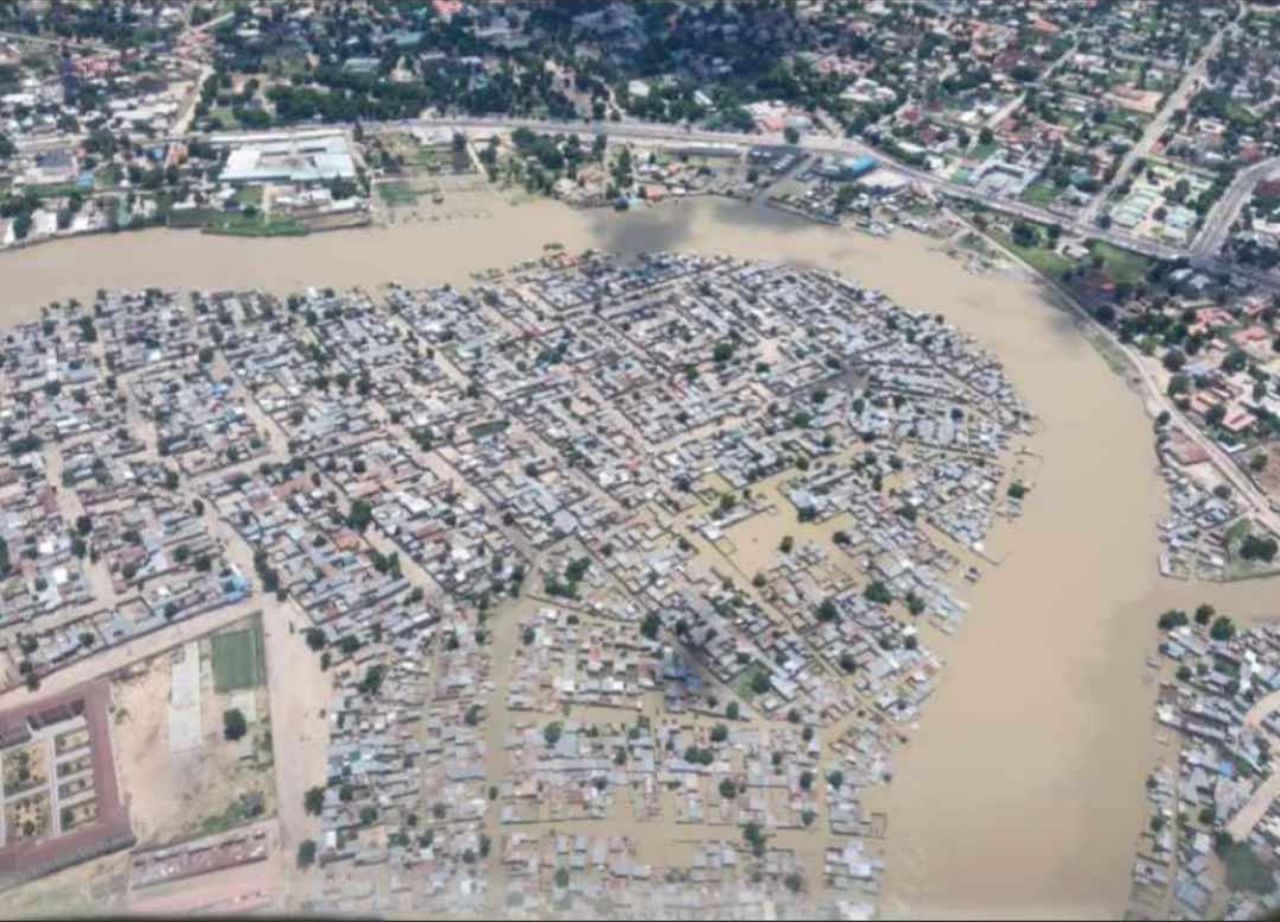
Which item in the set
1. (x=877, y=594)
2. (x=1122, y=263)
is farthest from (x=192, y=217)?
(x=1122, y=263)

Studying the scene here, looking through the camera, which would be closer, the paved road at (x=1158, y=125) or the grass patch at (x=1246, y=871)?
the grass patch at (x=1246, y=871)

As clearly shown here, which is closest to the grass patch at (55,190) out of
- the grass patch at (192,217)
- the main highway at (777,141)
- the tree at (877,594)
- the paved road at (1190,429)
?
the grass patch at (192,217)

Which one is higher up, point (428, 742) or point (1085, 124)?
point (1085, 124)

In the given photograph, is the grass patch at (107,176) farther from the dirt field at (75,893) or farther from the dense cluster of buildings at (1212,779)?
the dense cluster of buildings at (1212,779)

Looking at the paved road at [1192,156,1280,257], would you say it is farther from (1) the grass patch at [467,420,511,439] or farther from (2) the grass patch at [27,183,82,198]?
(2) the grass patch at [27,183,82,198]

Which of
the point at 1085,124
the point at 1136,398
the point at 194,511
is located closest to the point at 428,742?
the point at 194,511

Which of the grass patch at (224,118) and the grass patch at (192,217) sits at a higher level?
the grass patch at (224,118)

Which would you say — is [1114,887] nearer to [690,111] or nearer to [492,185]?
[492,185]
